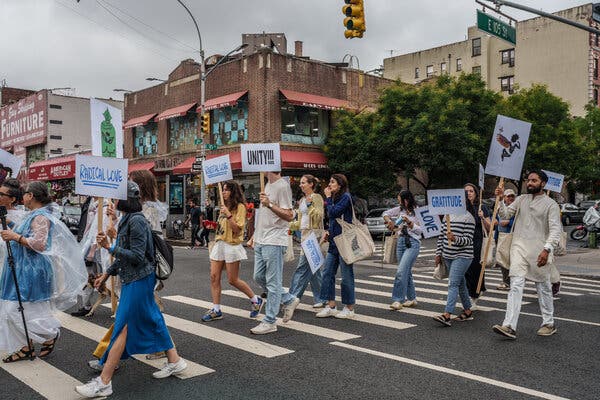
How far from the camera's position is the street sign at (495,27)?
12953mm

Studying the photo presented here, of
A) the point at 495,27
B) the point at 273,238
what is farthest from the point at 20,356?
the point at 495,27

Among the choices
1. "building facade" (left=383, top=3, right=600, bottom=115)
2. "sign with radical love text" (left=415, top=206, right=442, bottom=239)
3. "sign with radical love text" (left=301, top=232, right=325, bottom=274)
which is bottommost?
"sign with radical love text" (left=301, top=232, right=325, bottom=274)

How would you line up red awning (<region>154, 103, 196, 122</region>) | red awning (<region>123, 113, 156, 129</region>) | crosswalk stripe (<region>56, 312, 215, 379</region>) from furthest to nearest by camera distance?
red awning (<region>123, 113, 156, 129</region>), red awning (<region>154, 103, 196, 122</region>), crosswalk stripe (<region>56, 312, 215, 379</region>)

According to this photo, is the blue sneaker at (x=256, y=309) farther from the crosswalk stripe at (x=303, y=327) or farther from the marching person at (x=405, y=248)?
the marching person at (x=405, y=248)

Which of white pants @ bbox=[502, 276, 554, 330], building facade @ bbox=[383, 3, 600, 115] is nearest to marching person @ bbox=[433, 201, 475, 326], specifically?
white pants @ bbox=[502, 276, 554, 330]

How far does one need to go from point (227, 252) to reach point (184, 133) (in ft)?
86.8

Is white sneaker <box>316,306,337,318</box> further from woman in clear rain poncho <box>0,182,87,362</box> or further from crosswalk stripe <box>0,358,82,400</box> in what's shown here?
crosswalk stripe <box>0,358,82,400</box>

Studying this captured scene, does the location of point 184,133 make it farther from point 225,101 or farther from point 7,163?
point 7,163

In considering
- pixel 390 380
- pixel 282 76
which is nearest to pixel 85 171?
pixel 390 380

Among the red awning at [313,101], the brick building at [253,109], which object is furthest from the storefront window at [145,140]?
the red awning at [313,101]

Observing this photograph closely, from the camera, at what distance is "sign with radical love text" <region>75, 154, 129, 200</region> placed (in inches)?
209

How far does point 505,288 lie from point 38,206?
8.31m

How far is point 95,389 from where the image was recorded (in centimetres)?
444

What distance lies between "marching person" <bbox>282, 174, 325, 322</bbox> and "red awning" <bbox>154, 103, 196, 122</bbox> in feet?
75.5
